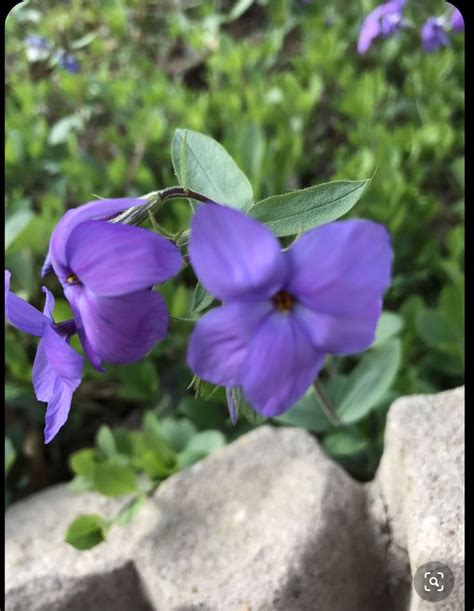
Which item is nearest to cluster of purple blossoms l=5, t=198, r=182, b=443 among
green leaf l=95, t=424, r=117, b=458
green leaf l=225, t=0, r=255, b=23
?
green leaf l=95, t=424, r=117, b=458

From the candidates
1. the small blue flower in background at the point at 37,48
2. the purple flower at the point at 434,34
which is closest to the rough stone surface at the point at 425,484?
the purple flower at the point at 434,34

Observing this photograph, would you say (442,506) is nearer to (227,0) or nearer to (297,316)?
(297,316)

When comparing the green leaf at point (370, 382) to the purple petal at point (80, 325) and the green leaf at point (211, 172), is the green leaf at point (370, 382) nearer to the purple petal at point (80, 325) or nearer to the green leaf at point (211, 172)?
the green leaf at point (211, 172)

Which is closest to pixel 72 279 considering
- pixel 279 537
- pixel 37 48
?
pixel 279 537

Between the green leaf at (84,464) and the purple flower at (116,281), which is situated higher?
the purple flower at (116,281)

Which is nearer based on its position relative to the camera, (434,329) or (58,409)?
(58,409)

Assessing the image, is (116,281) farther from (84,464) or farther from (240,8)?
(240,8)

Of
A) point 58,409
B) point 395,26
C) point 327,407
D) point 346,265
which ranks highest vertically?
point 346,265
